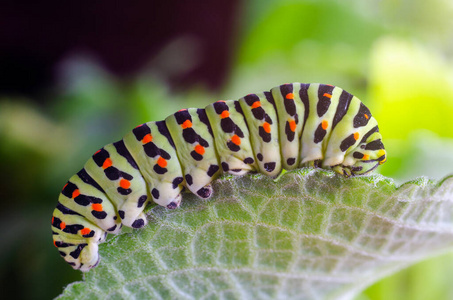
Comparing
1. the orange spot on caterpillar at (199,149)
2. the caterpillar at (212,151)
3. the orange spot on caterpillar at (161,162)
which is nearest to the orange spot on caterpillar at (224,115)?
the caterpillar at (212,151)

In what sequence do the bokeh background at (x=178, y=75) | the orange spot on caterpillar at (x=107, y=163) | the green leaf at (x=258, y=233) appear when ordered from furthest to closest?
the bokeh background at (x=178, y=75)
the orange spot on caterpillar at (x=107, y=163)
the green leaf at (x=258, y=233)

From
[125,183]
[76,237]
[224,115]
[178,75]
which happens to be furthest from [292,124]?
[178,75]

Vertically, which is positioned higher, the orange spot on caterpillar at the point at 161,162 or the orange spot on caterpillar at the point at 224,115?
the orange spot on caterpillar at the point at 224,115

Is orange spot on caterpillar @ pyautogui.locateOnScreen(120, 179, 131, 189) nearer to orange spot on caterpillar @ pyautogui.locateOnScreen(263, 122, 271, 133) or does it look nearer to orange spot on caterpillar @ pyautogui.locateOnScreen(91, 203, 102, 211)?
orange spot on caterpillar @ pyautogui.locateOnScreen(91, 203, 102, 211)

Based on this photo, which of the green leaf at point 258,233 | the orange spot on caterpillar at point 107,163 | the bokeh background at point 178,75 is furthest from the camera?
the bokeh background at point 178,75

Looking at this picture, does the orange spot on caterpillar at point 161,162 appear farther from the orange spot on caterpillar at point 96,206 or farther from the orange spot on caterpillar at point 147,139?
the orange spot on caterpillar at point 96,206

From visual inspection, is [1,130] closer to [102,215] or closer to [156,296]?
[102,215]
